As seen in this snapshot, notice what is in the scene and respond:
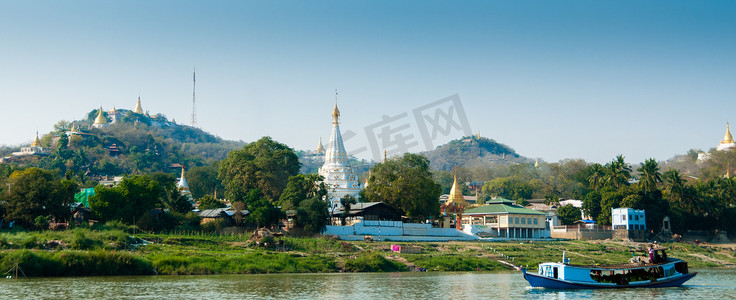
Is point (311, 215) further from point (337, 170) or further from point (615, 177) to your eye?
point (615, 177)

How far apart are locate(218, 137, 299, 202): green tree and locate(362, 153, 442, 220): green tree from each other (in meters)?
11.6

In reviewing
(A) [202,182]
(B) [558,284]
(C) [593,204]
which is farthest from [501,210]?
(A) [202,182]

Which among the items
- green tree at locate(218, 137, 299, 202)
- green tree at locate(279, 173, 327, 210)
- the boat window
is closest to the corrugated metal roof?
green tree at locate(279, 173, 327, 210)

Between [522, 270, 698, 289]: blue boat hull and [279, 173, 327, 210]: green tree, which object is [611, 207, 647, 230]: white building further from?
[522, 270, 698, 289]: blue boat hull

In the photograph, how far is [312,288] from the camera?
38594mm

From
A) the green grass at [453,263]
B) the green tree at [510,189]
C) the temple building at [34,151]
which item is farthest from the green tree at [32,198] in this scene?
the temple building at [34,151]

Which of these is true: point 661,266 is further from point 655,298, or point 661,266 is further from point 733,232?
point 733,232

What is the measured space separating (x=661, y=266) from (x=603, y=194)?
1863 inches

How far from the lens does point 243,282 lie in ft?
136

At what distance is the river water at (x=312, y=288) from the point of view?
34.5 meters

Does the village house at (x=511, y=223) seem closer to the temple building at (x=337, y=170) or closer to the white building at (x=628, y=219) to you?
the white building at (x=628, y=219)

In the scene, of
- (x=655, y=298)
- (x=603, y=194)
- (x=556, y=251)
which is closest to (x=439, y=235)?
(x=556, y=251)

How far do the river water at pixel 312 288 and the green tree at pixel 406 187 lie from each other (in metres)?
29.8

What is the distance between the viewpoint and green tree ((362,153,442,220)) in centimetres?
7688
